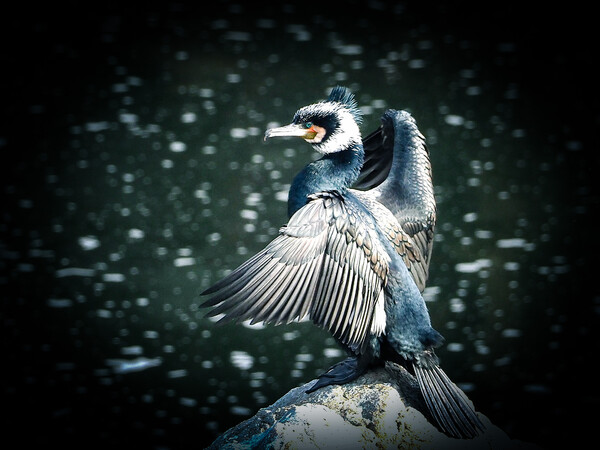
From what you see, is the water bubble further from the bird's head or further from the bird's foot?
the bird's head

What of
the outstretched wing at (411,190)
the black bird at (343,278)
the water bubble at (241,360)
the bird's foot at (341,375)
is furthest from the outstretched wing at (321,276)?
the water bubble at (241,360)

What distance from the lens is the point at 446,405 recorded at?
270 centimetres

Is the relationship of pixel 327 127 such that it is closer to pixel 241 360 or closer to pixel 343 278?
pixel 343 278

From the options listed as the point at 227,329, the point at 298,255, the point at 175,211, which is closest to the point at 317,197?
the point at 298,255

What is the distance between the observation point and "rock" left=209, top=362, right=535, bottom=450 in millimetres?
2693

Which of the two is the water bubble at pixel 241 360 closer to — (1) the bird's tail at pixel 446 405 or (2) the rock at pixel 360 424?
(2) the rock at pixel 360 424

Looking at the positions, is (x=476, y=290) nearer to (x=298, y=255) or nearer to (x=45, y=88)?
(x=298, y=255)

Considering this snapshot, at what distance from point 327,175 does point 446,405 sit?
1011 millimetres

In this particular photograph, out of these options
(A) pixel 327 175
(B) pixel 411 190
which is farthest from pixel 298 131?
(B) pixel 411 190

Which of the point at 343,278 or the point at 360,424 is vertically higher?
the point at 343,278

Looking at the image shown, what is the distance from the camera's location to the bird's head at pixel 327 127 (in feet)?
10.1

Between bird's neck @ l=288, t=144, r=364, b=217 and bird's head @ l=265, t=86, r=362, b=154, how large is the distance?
4cm

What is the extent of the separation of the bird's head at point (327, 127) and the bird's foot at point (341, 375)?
0.88 meters

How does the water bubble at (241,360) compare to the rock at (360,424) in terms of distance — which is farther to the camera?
the water bubble at (241,360)
